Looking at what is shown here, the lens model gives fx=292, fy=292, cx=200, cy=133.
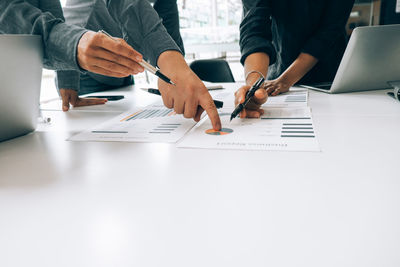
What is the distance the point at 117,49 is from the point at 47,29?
0.76ft

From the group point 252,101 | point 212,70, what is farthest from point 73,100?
point 212,70

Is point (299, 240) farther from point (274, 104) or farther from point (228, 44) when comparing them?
point (228, 44)

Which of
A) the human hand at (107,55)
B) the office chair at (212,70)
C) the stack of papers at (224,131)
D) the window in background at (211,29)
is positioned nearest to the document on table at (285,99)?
the stack of papers at (224,131)

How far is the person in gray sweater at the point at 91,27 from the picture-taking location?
1.07 meters

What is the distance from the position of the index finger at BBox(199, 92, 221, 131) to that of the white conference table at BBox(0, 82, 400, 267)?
0.14 m

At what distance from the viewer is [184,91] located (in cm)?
73

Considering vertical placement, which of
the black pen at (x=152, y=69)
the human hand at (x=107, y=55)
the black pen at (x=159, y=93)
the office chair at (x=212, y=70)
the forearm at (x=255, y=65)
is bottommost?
→ the office chair at (x=212, y=70)

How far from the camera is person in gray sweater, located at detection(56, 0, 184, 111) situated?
1068 millimetres

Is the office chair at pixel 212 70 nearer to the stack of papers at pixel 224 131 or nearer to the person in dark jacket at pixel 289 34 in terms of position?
the person in dark jacket at pixel 289 34

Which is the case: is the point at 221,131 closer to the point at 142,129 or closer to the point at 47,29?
the point at 142,129

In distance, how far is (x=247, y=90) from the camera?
82 centimetres

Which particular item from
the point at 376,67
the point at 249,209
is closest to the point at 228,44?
the point at 376,67

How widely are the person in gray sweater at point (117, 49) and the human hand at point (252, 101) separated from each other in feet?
0.35

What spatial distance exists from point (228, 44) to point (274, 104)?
2.85 m
